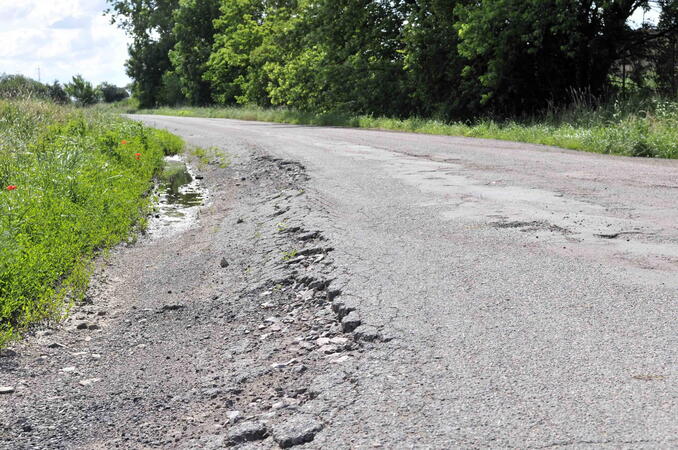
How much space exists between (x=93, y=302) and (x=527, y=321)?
12.6 ft

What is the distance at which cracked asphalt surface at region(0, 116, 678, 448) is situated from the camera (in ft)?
10.0

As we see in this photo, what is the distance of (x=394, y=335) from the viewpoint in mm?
4000

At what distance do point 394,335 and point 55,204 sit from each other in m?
5.13

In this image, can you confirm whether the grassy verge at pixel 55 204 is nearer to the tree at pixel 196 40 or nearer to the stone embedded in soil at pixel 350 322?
the stone embedded in soil at pixel 350 322

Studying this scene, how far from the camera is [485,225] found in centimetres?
679

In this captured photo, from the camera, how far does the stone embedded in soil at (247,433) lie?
10.4 feet

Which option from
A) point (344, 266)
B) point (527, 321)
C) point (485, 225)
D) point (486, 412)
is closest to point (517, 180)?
point (485, 225)

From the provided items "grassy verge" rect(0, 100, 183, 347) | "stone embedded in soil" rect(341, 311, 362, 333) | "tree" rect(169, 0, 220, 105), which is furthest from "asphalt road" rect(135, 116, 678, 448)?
"tree" rect(169, 0, 220, 105)

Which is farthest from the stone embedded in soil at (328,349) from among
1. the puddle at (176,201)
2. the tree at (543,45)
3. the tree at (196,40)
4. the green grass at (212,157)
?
the tree at (196,40)

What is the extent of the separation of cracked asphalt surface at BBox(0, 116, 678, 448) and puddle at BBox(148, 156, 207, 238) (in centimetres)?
114

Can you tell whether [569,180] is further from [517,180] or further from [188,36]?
[188,36]

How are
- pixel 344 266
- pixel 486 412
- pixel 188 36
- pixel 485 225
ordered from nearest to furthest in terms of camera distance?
pixel 486 412 < pixel 344 266 < pixel 485 225 < pixel 188 36

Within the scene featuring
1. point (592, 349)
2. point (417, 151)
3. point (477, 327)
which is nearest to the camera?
point (592, 349)

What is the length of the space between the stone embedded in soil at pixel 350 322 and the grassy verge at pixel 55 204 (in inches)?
90.6
